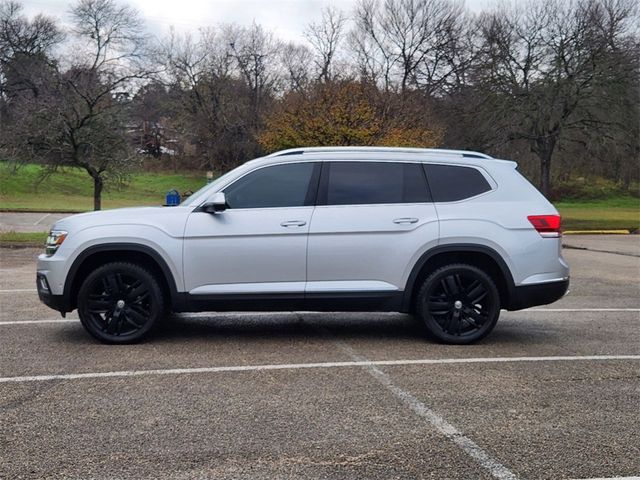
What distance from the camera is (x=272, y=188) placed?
6250mm

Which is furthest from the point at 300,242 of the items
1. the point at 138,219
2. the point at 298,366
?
the point at 138,219

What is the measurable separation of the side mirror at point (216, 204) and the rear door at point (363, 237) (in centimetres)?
86

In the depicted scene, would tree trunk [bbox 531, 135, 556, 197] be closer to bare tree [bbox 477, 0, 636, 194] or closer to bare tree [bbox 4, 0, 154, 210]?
bare tree [bbox 477, 0, 636, 194]

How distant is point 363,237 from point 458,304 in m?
1.16

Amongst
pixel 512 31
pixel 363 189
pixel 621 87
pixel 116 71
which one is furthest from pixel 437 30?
pixel 363 189

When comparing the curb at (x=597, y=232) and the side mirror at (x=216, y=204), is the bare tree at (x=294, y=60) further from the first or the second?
the side mirror at (x=216, y=204)

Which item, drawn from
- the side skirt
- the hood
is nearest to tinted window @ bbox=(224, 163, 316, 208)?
the hood

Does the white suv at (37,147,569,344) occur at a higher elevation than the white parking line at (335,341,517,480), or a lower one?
higher

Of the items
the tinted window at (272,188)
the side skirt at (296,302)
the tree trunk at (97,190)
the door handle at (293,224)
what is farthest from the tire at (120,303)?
the tree trunk at (97,190)

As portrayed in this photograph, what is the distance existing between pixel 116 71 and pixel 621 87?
2204 centimetres

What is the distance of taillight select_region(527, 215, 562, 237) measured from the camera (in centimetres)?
626

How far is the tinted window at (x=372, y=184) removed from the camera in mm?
6266

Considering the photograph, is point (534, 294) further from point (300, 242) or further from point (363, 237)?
point (300, 242)

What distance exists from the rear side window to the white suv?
0.01 meters
